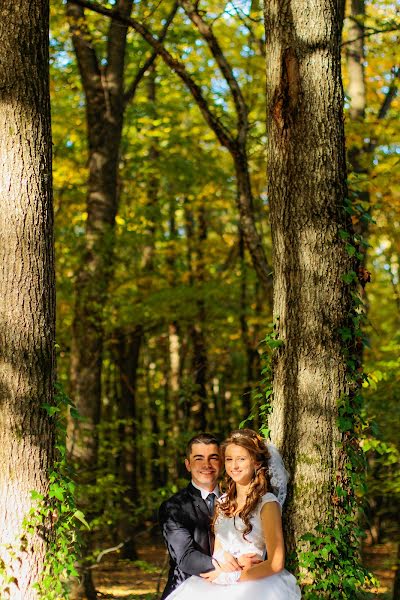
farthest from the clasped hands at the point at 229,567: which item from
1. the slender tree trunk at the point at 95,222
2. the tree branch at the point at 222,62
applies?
the slender tree trunk at the point at 95,222

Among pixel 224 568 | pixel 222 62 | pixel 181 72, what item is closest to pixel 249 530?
pixel 224 568

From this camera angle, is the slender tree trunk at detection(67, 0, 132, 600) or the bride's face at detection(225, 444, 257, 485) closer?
the bride's face at detection(225, 444, 257, 485)

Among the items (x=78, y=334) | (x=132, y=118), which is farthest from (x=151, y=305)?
(x=132, y=118)

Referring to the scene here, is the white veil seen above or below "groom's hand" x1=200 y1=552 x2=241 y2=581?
above

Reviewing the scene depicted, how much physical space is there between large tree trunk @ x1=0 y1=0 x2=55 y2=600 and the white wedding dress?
1.17 meters

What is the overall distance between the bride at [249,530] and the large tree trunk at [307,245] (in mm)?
308

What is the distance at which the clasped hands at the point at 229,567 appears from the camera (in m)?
5.45

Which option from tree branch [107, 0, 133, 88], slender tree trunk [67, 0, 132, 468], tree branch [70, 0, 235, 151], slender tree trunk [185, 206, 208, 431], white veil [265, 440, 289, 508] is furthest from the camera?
slender tree trunk [185, 206, 208, 431]

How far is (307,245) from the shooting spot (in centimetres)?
598

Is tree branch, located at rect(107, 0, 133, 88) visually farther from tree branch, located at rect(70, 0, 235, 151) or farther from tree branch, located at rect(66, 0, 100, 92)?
tree branch, located at rect(70, 0, 235, 151)

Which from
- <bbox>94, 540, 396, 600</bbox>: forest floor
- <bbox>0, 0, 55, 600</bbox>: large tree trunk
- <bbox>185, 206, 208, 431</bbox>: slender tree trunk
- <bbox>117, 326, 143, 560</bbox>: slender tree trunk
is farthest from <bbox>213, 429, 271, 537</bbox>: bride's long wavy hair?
<bbox>117, 326, 143, 560</bbox>: slender tree trunk

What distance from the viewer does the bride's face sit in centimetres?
553

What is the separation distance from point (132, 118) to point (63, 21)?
3933 millimetres

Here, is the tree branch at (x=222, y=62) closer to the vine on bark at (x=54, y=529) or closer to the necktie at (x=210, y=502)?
the vine on bark at (x=54, y=529)
